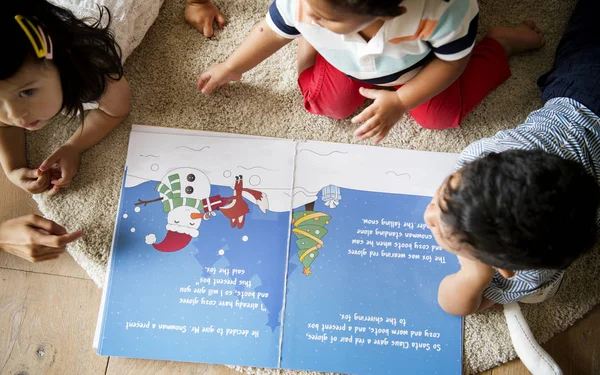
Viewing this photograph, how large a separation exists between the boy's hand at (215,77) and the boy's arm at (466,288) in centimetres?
44

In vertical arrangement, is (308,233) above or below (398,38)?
below

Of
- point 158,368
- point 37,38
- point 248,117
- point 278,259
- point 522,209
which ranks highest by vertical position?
point 37,38

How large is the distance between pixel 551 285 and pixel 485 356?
14 centimetres

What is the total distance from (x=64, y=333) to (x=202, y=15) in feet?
1.79

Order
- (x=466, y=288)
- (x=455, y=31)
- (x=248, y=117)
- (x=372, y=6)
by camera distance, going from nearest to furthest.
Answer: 1. (x=372, y=6)
2. (x=455, y=31)
3. (x=466, y=288)
4. (x=248, y=117)

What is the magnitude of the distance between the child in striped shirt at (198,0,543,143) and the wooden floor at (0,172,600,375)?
369 millimetres

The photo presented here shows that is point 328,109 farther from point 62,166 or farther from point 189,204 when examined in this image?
point 62,166

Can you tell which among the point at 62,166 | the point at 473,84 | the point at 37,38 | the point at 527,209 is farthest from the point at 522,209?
the point at 62,166

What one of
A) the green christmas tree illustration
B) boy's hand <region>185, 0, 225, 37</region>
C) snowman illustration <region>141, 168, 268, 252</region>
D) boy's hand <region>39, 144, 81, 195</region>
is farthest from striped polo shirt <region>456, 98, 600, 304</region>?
boy's hand <region>39, 144, 81, 195</region>

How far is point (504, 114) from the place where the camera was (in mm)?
790

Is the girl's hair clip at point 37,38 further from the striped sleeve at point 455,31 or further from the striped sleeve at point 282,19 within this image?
the striped sleeve at point 455,31

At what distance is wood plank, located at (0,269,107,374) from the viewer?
0.73 m

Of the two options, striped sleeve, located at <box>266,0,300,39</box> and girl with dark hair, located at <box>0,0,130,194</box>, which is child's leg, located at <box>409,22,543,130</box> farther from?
girl with dark hair, located at <box>0,0,130,194</box>

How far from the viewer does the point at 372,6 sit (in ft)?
1.50
